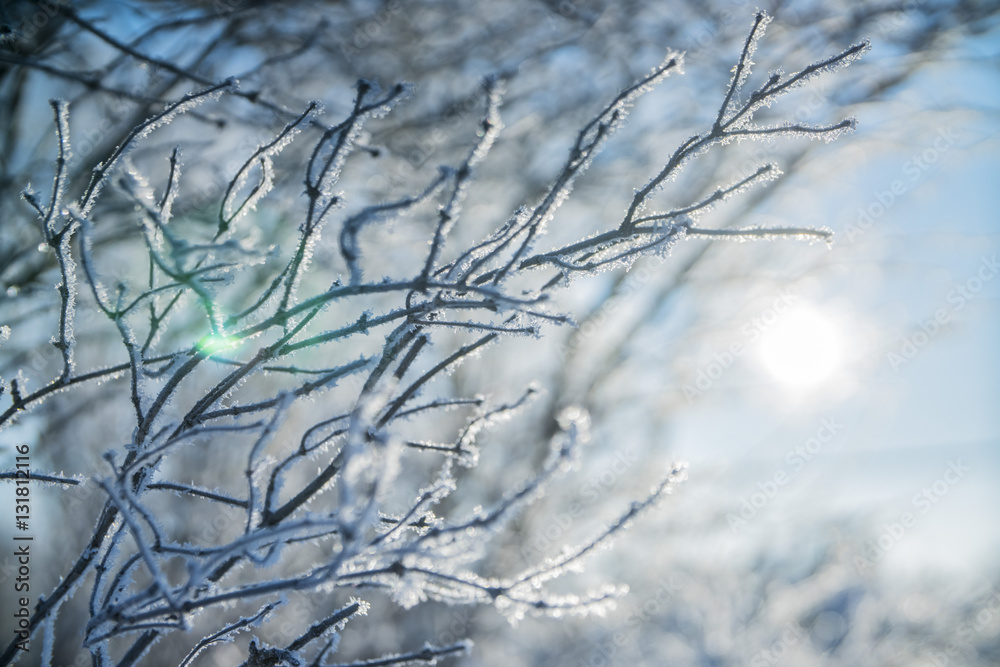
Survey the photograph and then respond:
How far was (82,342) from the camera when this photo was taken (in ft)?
14.8

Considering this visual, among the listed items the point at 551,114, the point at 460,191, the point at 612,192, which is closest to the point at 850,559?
the point at 612,192

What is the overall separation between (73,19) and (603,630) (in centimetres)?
852

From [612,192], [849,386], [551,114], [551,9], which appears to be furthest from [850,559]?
[551,9]

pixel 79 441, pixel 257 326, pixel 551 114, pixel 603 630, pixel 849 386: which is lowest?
pixel 257 326

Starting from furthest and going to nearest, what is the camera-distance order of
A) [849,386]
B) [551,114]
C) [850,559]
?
[850,559]
[849,386]
[551,114]

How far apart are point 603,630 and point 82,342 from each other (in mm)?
7250

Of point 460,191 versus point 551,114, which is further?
point 551,114

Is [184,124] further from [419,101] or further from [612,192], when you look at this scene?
[612,192]

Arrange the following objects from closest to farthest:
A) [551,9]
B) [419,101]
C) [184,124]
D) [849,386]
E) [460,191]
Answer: [460,191] < [551,9] < [184,124] < [419,101] < [849,386]

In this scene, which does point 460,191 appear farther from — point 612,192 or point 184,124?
point 612,192

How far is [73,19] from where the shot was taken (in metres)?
1.88

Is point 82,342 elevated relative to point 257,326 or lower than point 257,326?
elevated

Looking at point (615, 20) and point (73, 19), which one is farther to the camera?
point (615, 20)

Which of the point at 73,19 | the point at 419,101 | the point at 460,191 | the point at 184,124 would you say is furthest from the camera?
the point at 419,101
